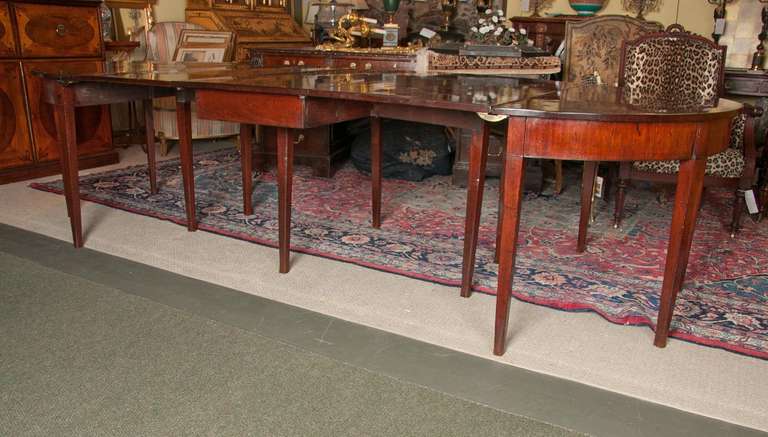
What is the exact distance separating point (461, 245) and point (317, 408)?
148cm

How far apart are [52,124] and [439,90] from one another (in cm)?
319

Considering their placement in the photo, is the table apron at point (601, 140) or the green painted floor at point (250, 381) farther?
the table apron at point (601, 140)

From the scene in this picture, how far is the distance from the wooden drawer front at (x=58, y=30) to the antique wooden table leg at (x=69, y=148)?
5.26 ft

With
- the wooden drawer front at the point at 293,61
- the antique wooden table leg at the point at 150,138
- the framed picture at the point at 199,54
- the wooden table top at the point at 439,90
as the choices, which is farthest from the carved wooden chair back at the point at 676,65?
the framed picture at the point at 199,54

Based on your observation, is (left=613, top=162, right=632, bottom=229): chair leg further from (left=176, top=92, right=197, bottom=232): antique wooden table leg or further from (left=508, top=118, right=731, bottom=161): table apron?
(left=176, top=92, right=197, bottom=232): antique wooden table leg

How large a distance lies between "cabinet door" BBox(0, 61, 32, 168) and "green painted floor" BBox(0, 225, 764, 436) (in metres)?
2.06

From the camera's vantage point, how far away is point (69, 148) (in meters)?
2.76

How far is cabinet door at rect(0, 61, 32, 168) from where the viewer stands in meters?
3.95

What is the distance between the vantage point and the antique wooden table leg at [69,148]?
2.71 meters

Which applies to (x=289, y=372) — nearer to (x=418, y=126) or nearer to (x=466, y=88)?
(x=466, y=88)

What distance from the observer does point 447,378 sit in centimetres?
183

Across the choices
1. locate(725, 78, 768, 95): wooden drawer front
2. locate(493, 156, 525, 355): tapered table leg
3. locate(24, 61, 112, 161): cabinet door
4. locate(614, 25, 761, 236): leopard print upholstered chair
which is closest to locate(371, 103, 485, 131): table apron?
locate(493, 156, 525, 355): tapered table leg

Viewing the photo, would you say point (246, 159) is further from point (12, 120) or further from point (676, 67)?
point (676, 67)

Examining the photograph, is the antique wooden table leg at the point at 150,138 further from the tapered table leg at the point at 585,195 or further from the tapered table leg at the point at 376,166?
the tapered table leg at the point at 585,195
